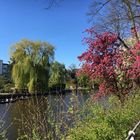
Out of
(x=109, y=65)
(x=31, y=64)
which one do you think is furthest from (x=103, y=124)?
(x=31, y=64)

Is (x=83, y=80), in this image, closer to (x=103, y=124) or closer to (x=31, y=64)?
(x=103, y=124)

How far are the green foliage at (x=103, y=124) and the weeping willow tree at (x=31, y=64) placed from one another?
43.4m

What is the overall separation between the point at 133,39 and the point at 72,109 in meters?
9.68

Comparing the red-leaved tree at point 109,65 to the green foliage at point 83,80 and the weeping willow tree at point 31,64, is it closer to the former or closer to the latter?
the green foliage at point 83,80

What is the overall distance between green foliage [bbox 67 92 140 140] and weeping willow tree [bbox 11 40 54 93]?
43.4m

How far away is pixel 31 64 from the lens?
5466cm

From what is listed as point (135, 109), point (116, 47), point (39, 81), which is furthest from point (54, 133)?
point (39, 81)

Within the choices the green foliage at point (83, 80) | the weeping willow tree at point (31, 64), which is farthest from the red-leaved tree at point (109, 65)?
the weeping willow tree at point (31, 64)

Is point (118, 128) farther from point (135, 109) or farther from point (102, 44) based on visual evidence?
point (102, 44)

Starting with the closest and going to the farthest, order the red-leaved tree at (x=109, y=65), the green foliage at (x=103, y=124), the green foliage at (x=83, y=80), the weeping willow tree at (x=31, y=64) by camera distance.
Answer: the green foliage at (x=103, y=124) < the red-leaved tree at (x=109, y=65) < the green foliage at (x=83, y=80) < the weeping willow tree at (x=31, y=64)

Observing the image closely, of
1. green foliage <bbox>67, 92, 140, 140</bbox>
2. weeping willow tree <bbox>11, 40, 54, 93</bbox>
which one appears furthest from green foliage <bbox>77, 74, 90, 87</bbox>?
weeping willow tree <bbox>11, 40, 54, 93</bbox>

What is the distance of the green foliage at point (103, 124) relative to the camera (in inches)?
279

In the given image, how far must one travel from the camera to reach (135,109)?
935 cm

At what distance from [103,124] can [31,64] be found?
47.7 m
